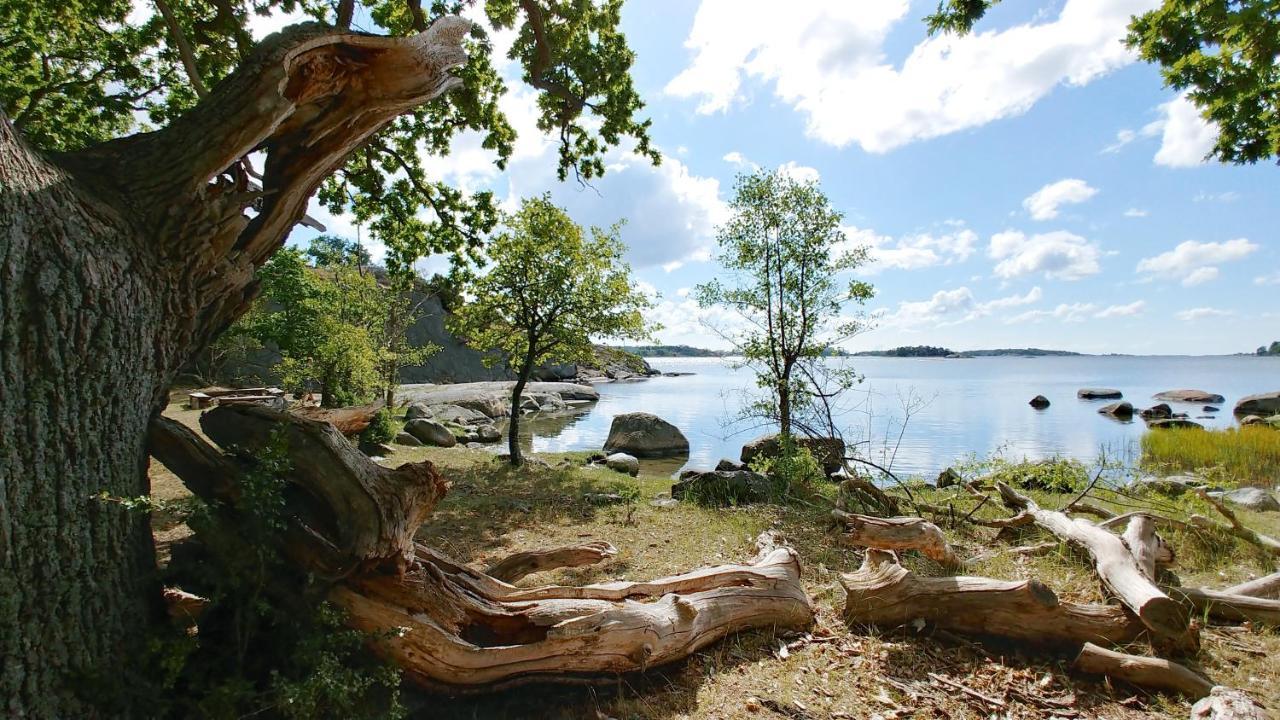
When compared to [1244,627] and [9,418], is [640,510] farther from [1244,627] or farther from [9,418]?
[9,418]

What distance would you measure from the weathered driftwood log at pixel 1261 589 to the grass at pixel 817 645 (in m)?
0.53

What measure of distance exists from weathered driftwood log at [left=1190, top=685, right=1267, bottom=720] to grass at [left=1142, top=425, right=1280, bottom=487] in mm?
13761

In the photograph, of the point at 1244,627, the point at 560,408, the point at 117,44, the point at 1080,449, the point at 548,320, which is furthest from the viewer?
the point at 560,408

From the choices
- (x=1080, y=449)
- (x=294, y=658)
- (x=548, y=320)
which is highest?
(x=548, y=320)

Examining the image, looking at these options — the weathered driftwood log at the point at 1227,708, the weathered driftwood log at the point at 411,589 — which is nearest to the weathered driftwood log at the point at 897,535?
the weathered driftwood log at the point at 411,589

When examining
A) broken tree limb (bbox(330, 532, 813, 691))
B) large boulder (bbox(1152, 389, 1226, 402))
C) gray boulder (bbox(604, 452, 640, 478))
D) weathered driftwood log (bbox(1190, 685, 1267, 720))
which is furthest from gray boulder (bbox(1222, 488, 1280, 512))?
large boulder (bbox(1152, 389, 1226, 402))

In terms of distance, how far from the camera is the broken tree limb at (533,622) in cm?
337

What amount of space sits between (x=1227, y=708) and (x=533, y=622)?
3915 millimetres

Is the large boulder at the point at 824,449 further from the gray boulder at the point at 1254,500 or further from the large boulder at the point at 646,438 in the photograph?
the gray boulder at the point at 1254,500

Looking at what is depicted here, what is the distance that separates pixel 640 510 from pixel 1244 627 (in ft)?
21.2

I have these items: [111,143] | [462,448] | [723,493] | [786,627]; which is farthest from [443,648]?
[462,448]

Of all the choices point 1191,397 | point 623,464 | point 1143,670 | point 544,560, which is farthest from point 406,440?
point 1191,397

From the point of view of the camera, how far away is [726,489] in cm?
955

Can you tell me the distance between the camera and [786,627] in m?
4.45
